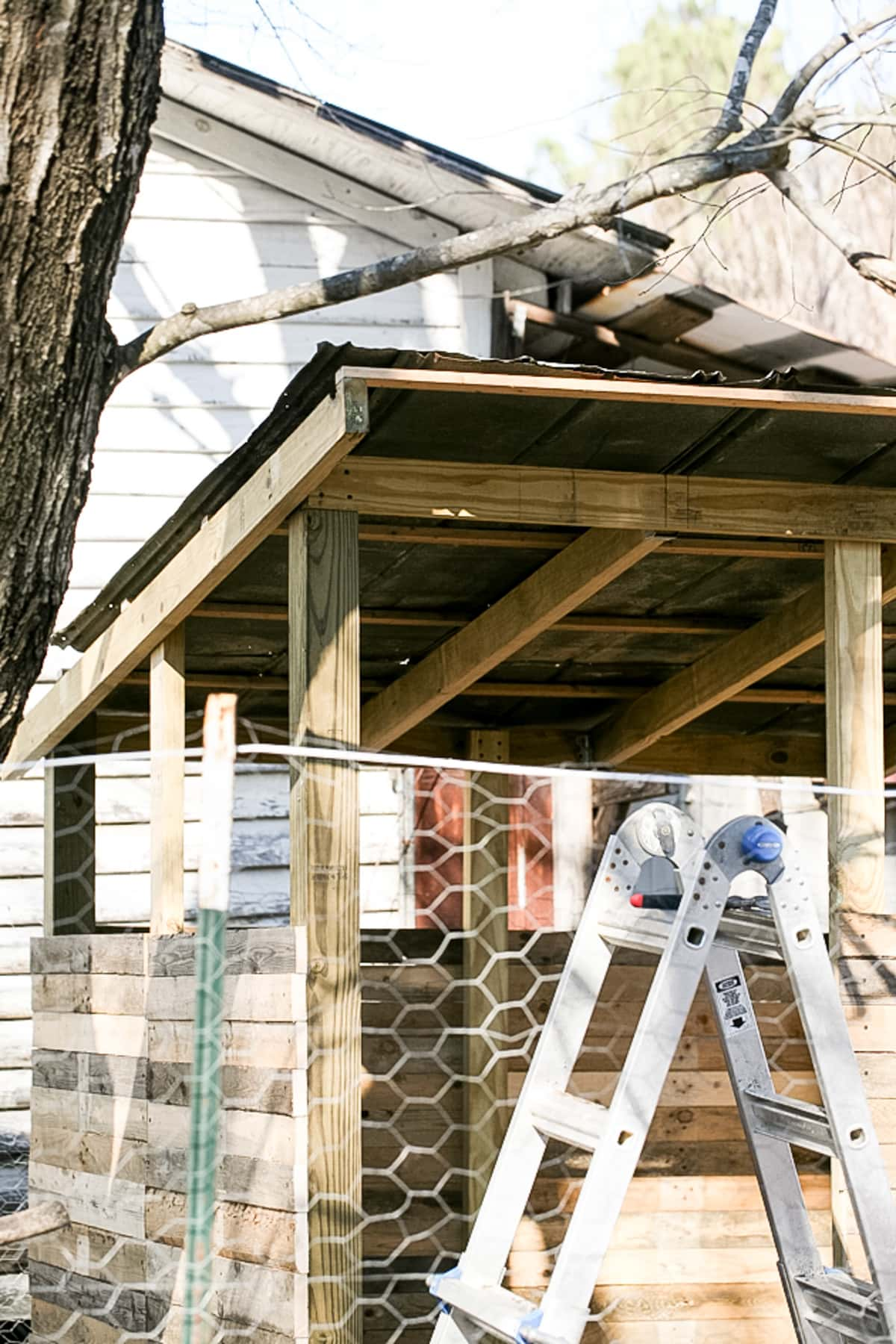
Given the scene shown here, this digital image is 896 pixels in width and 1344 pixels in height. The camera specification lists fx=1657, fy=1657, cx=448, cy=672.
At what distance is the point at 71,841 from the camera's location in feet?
21.7

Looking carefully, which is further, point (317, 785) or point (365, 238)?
point (365, 238)

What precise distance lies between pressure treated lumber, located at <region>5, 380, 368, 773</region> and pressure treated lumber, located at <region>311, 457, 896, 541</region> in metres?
0.15

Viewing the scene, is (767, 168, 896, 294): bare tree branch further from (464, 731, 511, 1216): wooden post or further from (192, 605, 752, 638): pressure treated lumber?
(464, 731, 511, 1216): wooden post

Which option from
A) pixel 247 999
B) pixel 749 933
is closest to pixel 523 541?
pixel 749 933

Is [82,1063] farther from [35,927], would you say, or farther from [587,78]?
[587,78]

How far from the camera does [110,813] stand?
8266 mm

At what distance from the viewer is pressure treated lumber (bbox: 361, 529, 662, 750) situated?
4586mm

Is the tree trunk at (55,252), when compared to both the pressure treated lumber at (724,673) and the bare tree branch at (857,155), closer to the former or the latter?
the pressure treated lumber at (724,673)

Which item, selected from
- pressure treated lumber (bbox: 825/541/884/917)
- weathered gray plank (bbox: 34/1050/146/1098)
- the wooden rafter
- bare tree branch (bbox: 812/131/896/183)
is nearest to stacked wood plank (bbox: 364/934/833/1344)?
weathered gray plank (bbox: 34/1050/146/1098)

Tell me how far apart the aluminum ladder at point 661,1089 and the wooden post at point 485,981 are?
1.28 metres

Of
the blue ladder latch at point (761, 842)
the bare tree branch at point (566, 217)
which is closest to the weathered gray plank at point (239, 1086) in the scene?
the blue ladder latch at point (761, 842)

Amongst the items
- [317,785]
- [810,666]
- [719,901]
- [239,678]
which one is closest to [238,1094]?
[317,785]

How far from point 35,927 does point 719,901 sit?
530 cm

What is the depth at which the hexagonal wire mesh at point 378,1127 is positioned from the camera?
3885mm
